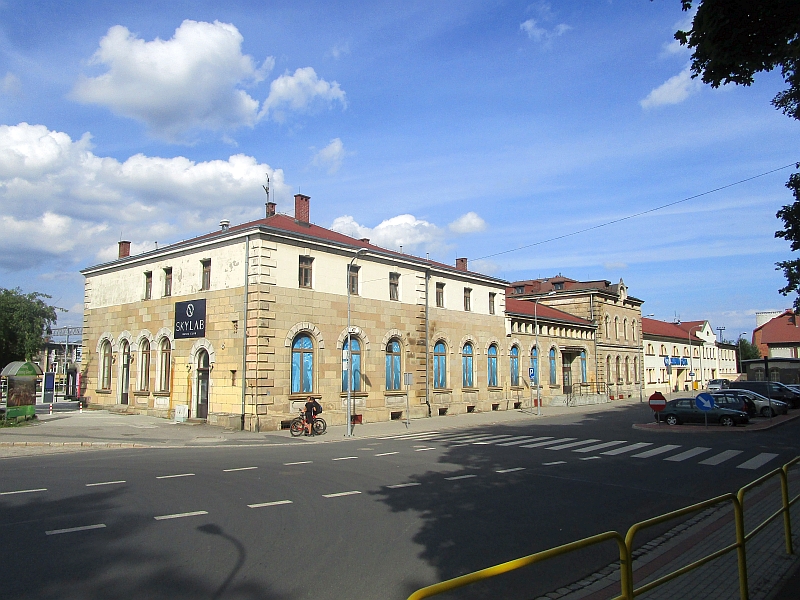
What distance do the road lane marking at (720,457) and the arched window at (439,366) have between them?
67.4ft

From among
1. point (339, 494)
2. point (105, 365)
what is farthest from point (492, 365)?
point (339, 494)

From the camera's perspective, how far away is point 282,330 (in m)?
27.8

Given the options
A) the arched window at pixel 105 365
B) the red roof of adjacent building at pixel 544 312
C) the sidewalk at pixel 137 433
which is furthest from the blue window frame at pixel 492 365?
the arched window at pixel 105 365

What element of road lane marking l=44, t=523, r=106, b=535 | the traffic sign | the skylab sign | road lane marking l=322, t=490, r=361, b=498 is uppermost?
the skylab sign

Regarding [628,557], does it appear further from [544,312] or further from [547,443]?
[544,312]

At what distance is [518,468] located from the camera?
50.5ft

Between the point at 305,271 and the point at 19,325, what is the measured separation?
33.1 meters

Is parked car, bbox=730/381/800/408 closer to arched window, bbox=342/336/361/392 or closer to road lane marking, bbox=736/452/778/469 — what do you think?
road lane marking, bbox=736/452/778/469

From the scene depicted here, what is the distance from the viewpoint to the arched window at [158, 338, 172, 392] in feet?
103

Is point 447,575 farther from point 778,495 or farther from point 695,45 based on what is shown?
point 695,45

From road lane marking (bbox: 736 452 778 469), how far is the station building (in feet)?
52.0

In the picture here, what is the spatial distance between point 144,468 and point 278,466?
3.38m

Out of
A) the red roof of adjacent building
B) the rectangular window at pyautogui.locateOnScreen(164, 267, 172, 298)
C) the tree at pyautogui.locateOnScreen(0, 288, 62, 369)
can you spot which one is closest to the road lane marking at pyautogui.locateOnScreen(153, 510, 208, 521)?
the rectangular window at pyautogui.locateOnScreen(164, 267, 172, 298)

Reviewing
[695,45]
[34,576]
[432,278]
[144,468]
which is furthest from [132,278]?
[695,45]
